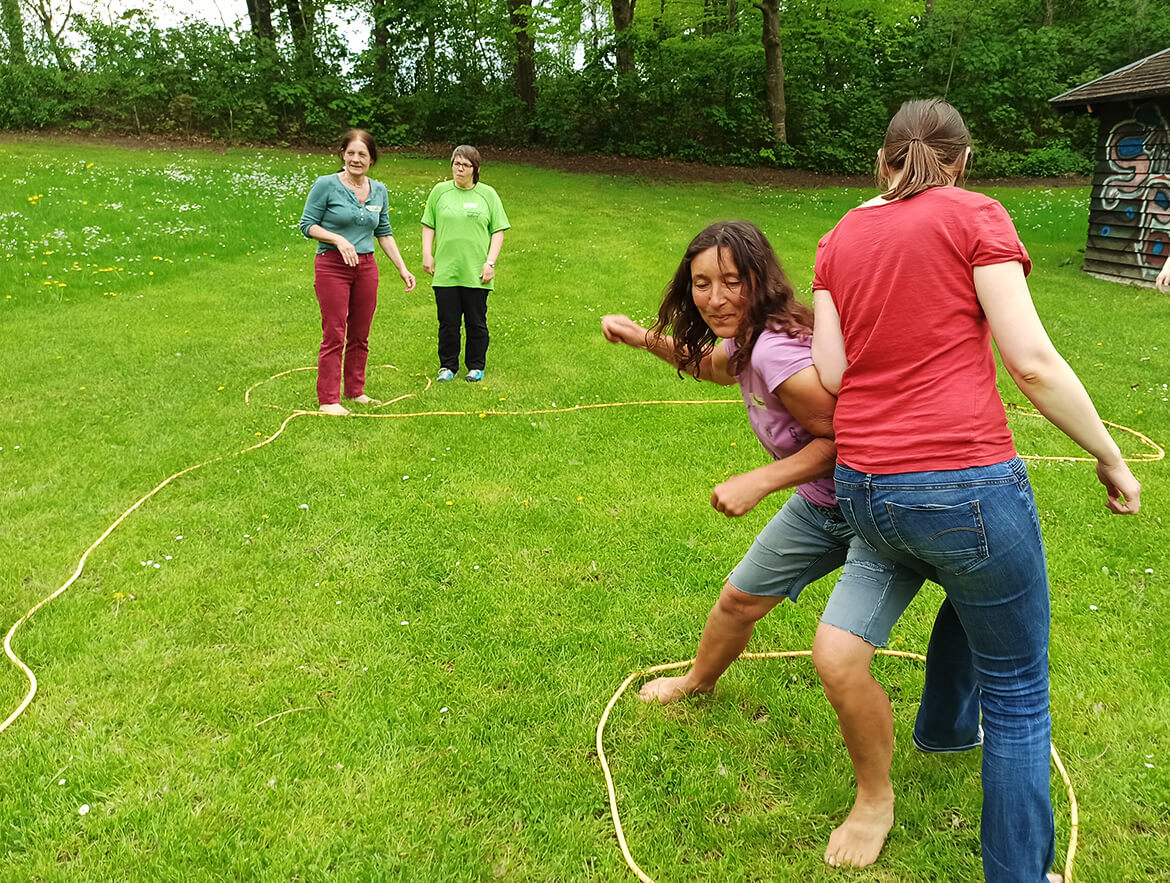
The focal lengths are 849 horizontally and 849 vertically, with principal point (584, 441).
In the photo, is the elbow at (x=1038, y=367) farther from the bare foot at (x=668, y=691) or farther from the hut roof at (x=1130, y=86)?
the hut roof at (x=1130, y=86)

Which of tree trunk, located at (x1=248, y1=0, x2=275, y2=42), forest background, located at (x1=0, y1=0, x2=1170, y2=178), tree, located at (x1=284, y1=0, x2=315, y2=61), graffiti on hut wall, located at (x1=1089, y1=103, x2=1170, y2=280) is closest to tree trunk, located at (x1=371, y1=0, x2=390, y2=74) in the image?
forest background, located at (x1=0, y1=0, x2=1170, y2=178)

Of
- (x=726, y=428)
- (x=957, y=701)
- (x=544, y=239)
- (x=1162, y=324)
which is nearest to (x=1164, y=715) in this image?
(x=957, y=701)

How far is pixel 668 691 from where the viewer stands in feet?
10.4

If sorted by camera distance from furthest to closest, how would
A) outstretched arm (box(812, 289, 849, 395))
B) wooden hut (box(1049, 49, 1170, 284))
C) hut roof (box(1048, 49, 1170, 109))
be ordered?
wooden hut (box(1049, 49, 1170, 284))
hut roof (box(1048, 49, 1170, 109))
outstretched arm (box(812, 289, 849, 395))

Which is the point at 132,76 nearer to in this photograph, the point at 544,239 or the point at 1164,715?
the point at 544,239

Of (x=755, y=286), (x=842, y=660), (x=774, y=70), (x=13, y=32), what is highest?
(x=13, y=32)

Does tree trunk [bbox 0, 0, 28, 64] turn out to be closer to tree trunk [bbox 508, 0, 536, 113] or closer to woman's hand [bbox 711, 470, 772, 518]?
tree trunk [bbox 508, 0, 536, 113]

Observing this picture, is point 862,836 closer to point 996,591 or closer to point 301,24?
point 996,591

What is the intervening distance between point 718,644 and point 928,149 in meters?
1.72

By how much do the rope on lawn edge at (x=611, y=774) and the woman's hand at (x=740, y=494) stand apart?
0.91 m

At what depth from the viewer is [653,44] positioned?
866 inches

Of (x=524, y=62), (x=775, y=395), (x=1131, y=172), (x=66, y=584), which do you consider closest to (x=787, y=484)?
(x=775, y=395)

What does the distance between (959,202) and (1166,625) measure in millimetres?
2788

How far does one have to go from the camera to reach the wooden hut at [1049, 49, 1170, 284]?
40.0 feet
